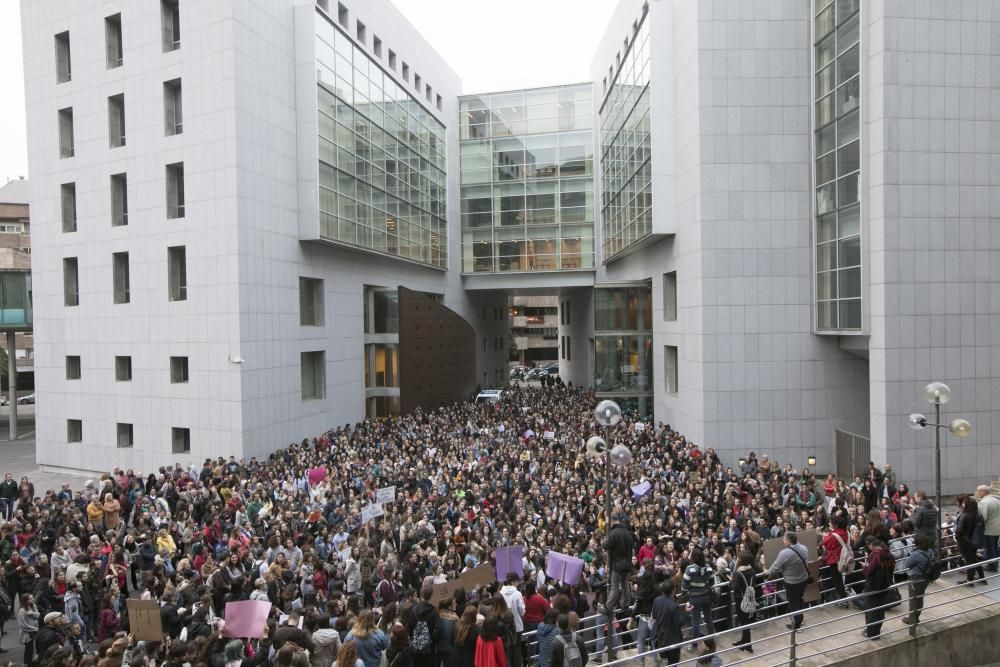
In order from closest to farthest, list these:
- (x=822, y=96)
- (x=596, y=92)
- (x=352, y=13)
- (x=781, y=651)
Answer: (x=781, y=651), (x=822, y=96), (x=352, y=13), (x=596, y=92)

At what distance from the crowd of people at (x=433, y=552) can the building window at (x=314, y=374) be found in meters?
7.65

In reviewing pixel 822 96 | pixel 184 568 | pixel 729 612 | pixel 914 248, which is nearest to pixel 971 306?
pixel 914 248

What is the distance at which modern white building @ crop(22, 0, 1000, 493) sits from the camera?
20156 millimetres

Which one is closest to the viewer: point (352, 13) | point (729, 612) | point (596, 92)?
point (729, 612)

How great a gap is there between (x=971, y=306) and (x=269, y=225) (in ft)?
81.7

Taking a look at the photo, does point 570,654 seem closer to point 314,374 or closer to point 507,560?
point 507,560

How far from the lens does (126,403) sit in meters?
27.8

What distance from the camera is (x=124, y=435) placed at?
92.8 feet

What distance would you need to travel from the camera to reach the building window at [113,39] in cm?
2823

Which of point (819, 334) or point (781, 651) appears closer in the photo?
point (781, 651)

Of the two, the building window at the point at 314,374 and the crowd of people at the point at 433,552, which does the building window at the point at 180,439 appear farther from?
the building window at the point at 314,374

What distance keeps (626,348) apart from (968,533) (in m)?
22.9

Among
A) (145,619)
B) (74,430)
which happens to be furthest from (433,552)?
(74,430)

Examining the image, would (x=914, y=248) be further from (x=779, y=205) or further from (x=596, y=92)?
(x=596, y=92)
